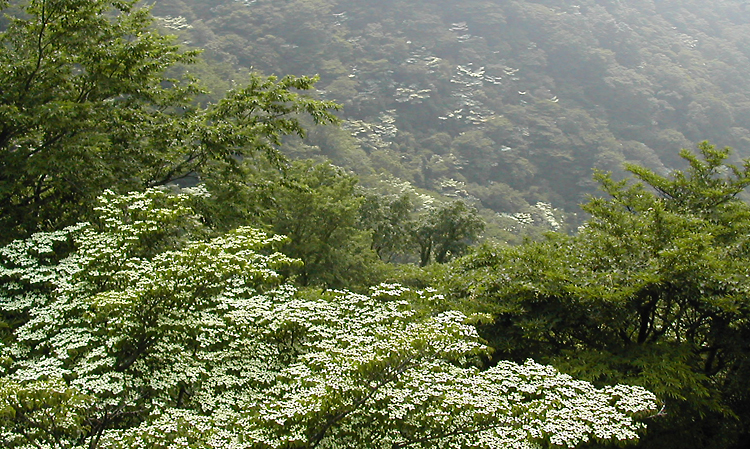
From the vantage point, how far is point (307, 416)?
18.6 feet

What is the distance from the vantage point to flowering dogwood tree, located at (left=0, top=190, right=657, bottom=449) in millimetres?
5727

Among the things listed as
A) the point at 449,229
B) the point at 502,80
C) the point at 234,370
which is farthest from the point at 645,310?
the point at 502,80

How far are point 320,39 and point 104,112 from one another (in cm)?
9872

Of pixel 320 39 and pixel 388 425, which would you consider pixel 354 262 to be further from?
pixel 320 39

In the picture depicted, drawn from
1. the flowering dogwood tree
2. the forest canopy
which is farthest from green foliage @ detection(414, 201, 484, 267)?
the flowering dogwood tree

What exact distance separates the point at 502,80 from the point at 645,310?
101m

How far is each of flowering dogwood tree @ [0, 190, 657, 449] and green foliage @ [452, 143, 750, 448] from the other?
184 cm

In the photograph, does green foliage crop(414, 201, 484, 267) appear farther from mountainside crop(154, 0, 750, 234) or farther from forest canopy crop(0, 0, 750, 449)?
mountainside crop(154, 0, 750, 234)

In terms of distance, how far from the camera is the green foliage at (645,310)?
27.3ft

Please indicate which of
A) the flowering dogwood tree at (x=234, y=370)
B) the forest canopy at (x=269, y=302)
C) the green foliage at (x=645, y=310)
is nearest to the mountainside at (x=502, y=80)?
the forest canopy at (x=269, y=302)

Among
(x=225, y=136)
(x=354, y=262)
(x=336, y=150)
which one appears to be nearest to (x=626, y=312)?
(x=225, y=136)

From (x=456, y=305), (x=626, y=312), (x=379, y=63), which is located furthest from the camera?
(x=379, y=63)

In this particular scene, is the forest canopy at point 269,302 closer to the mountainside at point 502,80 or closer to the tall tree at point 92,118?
the tall tree at point 92,118

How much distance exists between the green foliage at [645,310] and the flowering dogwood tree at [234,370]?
184 cm
